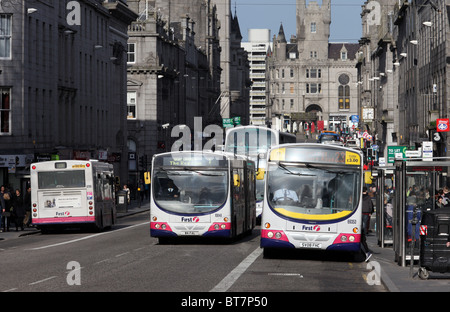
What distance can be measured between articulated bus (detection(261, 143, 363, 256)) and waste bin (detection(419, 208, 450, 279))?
16.2 feet

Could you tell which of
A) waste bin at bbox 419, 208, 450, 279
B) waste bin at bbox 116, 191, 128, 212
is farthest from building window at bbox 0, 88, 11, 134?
waste bin at bbox 419, 208, 450, 279

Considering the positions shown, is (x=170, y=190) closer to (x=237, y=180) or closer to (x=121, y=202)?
(x=237, y=180)

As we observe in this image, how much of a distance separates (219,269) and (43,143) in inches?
1371

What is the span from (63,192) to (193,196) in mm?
8587

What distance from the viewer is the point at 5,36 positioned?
50312 millimetres

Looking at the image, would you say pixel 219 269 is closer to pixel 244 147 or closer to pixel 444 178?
pixel 244 147

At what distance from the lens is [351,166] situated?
82.1ft

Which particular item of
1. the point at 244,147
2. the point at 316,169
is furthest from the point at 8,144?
the point at 316,169

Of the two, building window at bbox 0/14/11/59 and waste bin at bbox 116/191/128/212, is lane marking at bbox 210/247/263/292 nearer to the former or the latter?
building window at bbox 0/14/11/59

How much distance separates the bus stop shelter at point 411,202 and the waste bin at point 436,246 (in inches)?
A: 47.7

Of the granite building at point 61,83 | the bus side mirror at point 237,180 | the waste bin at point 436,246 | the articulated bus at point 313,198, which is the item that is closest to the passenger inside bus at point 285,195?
the articulated bus at point 313,198

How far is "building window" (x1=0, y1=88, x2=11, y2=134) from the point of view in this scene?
50031 mm

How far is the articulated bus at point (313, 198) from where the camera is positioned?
24.5 m

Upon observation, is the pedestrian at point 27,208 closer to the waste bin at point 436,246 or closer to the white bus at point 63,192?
the white bus at point 63,192
